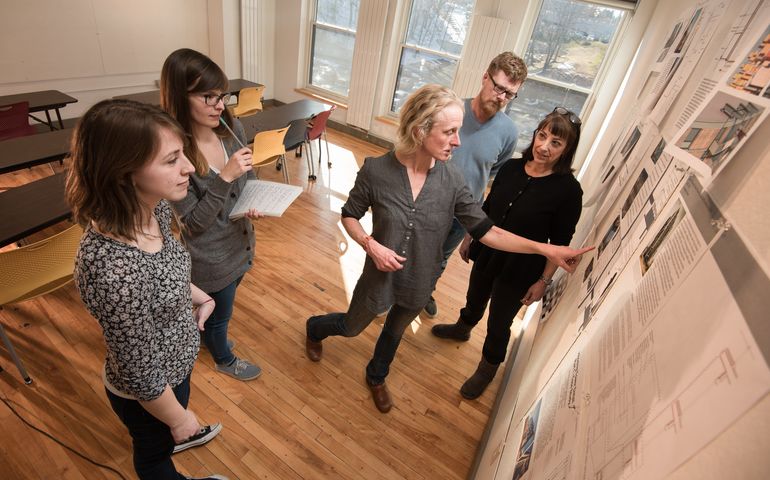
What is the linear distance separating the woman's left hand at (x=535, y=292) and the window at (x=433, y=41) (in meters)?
4.21

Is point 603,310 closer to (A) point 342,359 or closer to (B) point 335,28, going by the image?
(A) point 342,359

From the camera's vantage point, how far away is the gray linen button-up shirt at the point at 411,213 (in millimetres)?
1421

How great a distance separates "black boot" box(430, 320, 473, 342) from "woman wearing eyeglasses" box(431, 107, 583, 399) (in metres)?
0.46

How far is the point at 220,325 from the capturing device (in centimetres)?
188

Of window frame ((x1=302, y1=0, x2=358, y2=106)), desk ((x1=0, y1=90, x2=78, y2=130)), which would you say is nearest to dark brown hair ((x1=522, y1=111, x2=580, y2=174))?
desk ((x1=0, y1=90, x2=78, y2=130))

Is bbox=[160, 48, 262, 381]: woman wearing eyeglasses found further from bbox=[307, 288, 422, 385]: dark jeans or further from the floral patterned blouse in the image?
bbox=[307, 288, 422, 385]: dark jeans

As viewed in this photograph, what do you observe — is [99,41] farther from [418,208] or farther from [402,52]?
[418,208]

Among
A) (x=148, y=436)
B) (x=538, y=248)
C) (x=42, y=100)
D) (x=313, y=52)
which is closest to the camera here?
(x=148, y=436)

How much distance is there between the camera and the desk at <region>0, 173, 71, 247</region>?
6.34 ft

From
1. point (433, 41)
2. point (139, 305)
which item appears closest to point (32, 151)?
point (139, 305)

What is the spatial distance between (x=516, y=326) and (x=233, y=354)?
200 centimetres

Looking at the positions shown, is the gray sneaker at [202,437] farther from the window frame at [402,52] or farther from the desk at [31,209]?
the window frame at [402,52]

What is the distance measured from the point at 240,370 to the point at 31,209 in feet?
4.92

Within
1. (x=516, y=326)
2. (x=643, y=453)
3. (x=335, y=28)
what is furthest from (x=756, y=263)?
(x=335, y=28)
